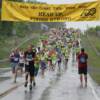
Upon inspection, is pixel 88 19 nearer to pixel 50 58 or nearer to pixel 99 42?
pixel 50 58

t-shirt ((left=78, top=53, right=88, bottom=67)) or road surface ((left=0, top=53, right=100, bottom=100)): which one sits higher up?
t-shirt ((left=78, top=53, right=88, bottom=67))

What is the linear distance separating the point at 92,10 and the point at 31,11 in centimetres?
254

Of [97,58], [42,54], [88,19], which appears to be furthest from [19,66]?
[97,58]

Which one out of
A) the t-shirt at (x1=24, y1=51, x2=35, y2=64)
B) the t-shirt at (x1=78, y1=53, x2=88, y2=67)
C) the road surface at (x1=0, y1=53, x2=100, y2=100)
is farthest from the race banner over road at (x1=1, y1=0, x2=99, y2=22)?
the t-shirt at (x1=78, y1=53, x2=88, y2=67)

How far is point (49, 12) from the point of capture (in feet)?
76.9

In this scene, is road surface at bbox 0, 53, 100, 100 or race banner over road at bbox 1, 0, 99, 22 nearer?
road surface at bbox 0, 53, 100, 100

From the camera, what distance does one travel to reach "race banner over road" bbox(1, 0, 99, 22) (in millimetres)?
23312

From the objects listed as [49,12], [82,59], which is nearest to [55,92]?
[49,12]

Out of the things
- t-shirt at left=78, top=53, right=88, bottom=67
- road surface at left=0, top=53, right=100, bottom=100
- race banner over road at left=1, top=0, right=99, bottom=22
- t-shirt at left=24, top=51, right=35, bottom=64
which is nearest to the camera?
road surface at left=0, top=53, right=100, bottom=100

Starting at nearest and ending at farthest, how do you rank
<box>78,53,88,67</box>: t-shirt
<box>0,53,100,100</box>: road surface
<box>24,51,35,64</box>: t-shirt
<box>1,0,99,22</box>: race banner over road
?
<box>0,53,100,100</box>: road surface < <box>1,0,99,22</box>: race banner over road < <box>24,51,35,64</box>: t-shirt < <box>78,53,88,67</box>: t-shirt

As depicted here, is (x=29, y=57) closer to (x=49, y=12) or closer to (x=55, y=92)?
(x=55, y=92)

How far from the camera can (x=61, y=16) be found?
23.5 metres

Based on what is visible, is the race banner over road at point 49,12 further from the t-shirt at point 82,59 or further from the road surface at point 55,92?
the t-shirt at point 82,59

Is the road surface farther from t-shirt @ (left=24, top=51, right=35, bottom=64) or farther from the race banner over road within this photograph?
the race banner over road
